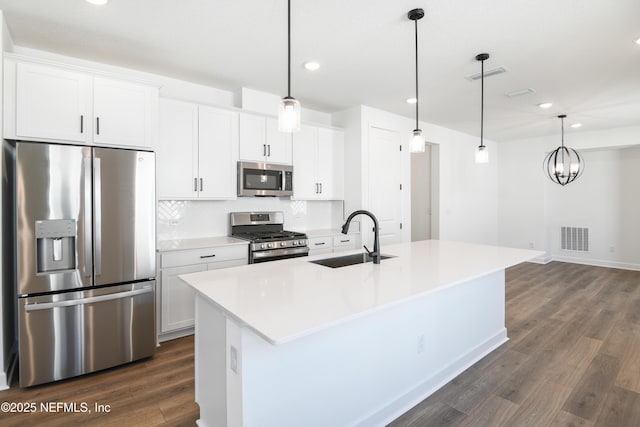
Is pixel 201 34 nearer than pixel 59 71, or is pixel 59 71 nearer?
pixel 59 71

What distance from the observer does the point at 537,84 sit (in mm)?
3709

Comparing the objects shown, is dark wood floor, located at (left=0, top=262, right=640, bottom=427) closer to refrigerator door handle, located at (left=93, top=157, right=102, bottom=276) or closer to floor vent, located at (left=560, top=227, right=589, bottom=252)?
refrigerator door handle, located at (left=93, top=157, right=102, bottom=276)

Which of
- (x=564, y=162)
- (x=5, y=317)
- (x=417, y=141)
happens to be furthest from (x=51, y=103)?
(x=564, y=162)

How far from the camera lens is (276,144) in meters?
4.02

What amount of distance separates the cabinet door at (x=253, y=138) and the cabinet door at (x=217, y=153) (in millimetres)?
84

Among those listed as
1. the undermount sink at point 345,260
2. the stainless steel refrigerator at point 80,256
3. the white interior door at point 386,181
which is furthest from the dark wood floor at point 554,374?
the stainless steel refrigerator at point 80,256

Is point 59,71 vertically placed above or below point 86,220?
above

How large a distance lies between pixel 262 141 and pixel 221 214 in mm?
978

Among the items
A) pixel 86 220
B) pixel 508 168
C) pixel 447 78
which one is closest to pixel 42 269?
pixel 86 220

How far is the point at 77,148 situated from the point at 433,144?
505cm

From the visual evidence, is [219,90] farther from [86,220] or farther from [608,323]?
[608,323]

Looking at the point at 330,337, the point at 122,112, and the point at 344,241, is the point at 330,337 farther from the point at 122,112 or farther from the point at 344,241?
the point at 344,241

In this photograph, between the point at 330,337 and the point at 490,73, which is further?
the point at 490,73

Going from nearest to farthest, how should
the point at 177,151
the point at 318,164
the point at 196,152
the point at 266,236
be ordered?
1. the point at 177,151
2. the point at 196,152
3. the point at 266,236
4. the point at 318,164
